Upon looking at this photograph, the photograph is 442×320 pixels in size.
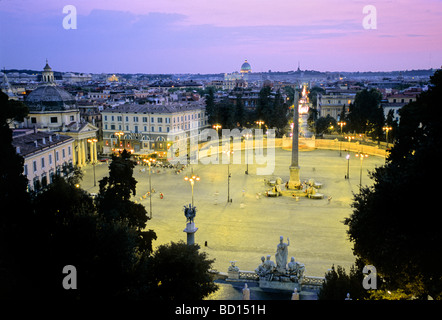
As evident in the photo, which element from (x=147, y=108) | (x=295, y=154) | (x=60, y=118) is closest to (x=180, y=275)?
(x=295, y=154)

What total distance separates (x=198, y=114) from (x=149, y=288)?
60.1 meters

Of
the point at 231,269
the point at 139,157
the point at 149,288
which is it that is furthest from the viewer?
the point at 139,157

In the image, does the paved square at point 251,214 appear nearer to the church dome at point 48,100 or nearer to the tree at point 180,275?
the tree at point 180,275

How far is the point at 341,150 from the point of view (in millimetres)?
63719

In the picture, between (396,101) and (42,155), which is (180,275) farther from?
(396,101)

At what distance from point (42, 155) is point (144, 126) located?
1057 inches

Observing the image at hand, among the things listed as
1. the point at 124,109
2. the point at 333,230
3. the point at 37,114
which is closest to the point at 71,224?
the point at 333,230

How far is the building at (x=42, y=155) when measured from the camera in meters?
35.4

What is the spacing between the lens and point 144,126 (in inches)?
2537

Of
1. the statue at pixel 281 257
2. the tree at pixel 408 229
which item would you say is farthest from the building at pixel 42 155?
the tree at pixel 408 229

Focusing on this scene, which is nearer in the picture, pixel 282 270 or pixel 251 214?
pixel 282 270

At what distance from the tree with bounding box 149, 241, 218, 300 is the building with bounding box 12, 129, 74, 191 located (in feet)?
67.7

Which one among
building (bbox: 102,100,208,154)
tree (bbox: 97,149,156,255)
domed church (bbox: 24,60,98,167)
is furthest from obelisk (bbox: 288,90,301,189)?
domed church (bbox: 24,60,98,167)
